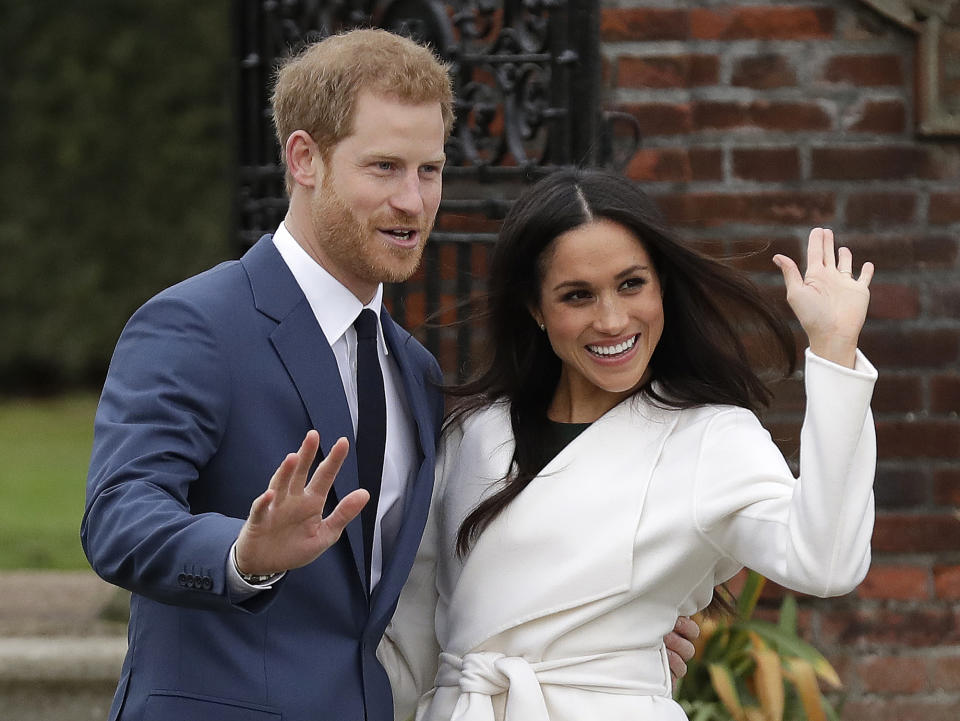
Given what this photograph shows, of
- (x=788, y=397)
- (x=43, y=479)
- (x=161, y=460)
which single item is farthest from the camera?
(x=43, y=479)

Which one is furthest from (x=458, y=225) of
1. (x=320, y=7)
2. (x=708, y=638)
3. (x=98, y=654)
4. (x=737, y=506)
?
(x=737, y=506)

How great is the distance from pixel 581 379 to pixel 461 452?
0.25m

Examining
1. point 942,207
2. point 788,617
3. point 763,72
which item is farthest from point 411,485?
point 942,207

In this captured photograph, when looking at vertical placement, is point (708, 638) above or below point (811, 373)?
below

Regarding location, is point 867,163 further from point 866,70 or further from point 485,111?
point 485,111

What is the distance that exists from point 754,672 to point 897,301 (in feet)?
3.14

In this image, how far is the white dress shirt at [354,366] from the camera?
2551 mm

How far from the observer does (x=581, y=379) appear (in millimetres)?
2818

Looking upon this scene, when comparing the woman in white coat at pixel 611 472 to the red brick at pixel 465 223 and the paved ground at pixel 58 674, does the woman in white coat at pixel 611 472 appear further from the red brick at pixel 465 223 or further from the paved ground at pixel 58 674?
the paved ground at pixel 58 674

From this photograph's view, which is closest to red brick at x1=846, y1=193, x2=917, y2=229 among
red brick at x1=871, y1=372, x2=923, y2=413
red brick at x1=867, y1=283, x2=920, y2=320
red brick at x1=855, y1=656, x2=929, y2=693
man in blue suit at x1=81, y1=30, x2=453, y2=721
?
red brick at x1=867, y1=283, x2=920, y2=320

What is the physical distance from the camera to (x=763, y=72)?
12.5 feet

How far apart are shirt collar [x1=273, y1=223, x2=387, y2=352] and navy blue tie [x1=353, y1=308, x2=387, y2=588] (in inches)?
1.5

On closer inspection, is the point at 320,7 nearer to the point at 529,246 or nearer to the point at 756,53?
the point at 756,53

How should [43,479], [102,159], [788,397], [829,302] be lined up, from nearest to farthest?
1. [829,302]
2. [788,397]
3. [43,479]
4. [102,159]
